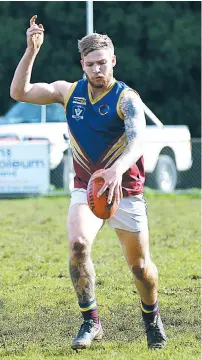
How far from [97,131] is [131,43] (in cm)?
2448

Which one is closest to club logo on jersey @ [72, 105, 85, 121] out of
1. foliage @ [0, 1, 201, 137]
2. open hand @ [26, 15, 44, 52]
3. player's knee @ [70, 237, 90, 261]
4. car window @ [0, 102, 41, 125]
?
open hand @ [26, 15, 44, 52]

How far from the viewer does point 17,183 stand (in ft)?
64.2

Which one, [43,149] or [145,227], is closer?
[145,227]

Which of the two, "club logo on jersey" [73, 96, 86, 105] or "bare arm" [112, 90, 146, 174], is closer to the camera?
"bare arm" [112, 90, 146, 174]

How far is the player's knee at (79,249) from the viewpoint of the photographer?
6027 millimetres

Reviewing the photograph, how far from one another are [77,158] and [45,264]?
4.25 metres

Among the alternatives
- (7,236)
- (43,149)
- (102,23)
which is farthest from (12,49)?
(7,236)

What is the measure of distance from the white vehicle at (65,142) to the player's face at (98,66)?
1369 centimetres

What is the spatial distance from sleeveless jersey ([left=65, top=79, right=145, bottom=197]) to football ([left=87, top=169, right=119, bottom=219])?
35 centimetres

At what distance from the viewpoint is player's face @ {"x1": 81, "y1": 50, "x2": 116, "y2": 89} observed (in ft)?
19.8

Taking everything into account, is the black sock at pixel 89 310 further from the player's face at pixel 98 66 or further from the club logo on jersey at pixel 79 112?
the player's face at pixel 98 66

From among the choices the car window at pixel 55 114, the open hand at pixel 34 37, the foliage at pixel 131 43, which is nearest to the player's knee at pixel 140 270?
the open hand at pixel 34 37

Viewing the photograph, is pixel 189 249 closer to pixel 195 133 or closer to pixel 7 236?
pixel 7 236

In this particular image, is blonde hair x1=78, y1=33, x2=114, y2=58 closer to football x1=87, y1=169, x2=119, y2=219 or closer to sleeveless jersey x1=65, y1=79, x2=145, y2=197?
sleeveless jersey x1=65, y1=79, x2=145, y2=197
